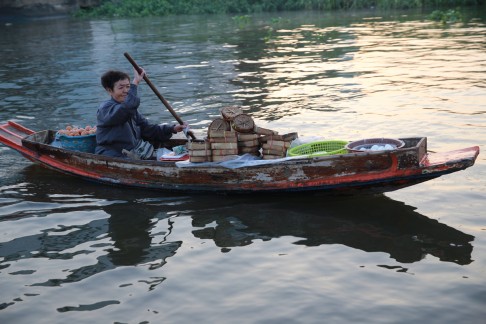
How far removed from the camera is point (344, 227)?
19.3ft

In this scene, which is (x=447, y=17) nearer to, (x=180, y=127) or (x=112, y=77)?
(x=180, y=127)

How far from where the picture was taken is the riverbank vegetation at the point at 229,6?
27091 mm

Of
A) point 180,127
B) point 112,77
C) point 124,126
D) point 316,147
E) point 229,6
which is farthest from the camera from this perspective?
point 229,6

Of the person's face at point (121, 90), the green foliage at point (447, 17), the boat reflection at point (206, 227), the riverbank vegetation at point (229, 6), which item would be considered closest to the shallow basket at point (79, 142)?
the boat reflection at point (206, 227)

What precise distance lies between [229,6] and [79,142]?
27536 mm

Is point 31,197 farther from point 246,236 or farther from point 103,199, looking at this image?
point 246,236

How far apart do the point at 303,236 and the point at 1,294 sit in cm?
243

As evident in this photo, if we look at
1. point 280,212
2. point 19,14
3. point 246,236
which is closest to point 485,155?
point 280,212

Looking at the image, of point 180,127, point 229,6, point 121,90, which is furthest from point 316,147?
point 229,6

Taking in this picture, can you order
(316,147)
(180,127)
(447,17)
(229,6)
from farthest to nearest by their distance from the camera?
(229,6) < (447,17) < (180,127) < (316,147)

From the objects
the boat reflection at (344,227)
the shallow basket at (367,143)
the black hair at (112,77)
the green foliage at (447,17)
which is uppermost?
the black hair at (112,77)

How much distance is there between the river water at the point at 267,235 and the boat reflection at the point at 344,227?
2 centimetres

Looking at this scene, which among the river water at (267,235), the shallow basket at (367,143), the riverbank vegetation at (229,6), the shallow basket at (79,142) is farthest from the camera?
the riverbank vegetation at (229,6)

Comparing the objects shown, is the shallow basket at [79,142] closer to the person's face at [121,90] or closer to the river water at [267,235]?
the river water at [267,235]
